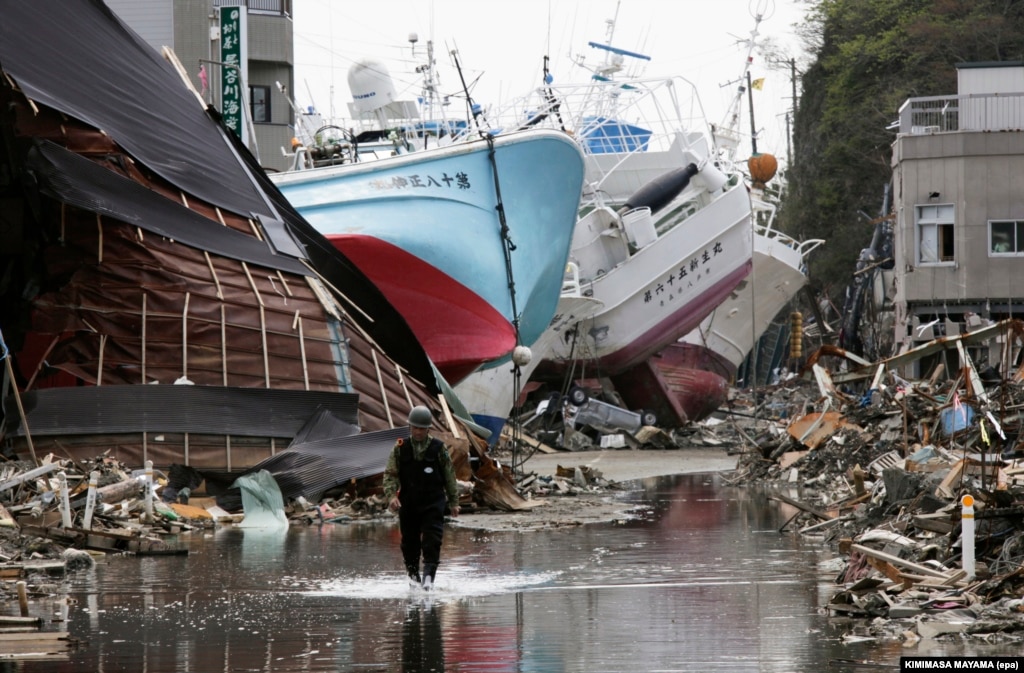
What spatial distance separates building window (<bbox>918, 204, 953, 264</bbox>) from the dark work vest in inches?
1080

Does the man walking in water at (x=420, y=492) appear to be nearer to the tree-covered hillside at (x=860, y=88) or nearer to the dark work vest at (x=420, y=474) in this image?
the dark work vest at (x=420, y=474)

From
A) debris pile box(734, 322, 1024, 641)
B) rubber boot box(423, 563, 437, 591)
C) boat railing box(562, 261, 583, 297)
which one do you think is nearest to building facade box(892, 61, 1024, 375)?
boat railing box(562, 261, 583, 297)

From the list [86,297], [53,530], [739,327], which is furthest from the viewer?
[739,327]

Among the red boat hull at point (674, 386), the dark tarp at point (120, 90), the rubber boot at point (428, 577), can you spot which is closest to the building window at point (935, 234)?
the red boat hull at point (674, 386)

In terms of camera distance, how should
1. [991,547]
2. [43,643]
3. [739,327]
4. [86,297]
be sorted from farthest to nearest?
[739,327], [86,297], [991,547], [43,643]

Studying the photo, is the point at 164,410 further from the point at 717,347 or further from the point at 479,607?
the point at 717,347

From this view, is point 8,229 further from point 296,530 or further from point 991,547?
point 991,547

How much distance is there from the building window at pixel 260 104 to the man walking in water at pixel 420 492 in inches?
1461

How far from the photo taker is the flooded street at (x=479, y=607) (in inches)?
306

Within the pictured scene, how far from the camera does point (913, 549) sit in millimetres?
10359

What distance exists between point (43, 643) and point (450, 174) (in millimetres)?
20286

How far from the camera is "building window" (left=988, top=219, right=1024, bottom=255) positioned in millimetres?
35531

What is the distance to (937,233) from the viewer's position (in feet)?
119

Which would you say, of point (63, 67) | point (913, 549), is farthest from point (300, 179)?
point (913, 549)
